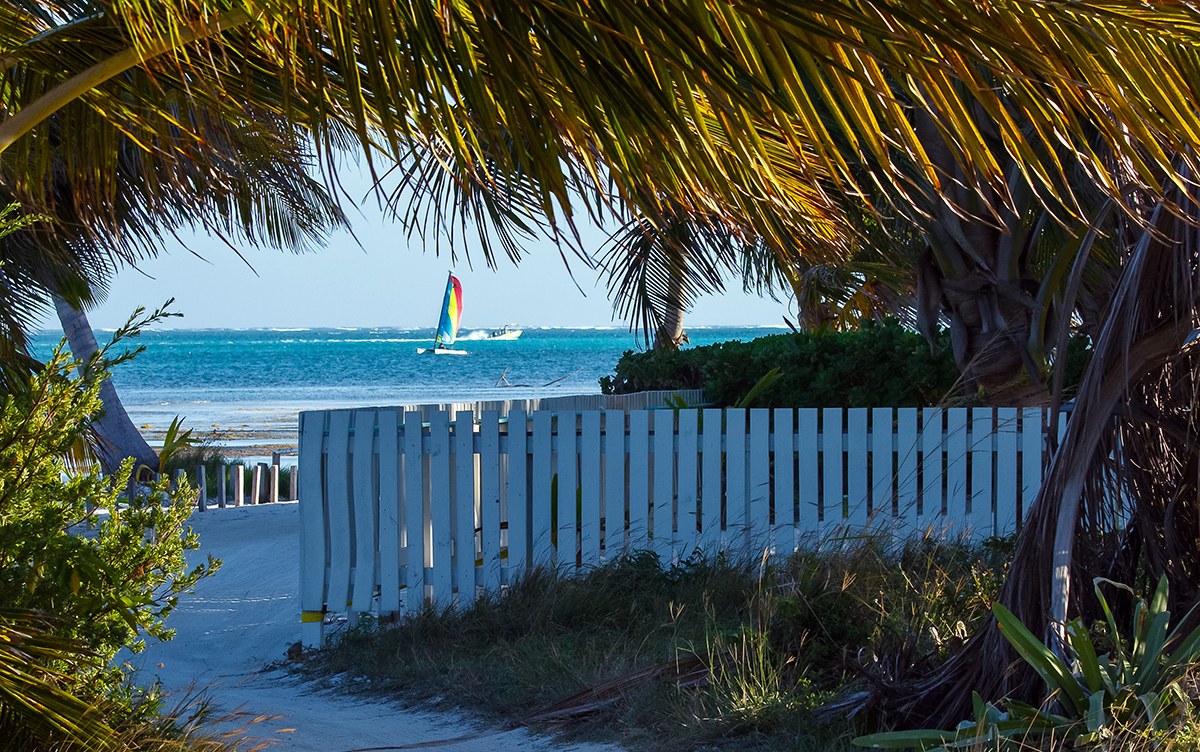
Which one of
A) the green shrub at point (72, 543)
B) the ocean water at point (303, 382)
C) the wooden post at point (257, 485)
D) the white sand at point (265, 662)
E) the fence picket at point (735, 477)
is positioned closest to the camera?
the green shrub at point (72, 543)

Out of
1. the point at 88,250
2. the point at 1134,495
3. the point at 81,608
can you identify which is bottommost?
the point at 81,608

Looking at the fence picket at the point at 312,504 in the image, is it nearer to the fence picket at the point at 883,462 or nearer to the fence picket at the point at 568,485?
the fence picket at the point at 568,485

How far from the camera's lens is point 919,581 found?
16.9 ft

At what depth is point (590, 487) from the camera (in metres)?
5.94

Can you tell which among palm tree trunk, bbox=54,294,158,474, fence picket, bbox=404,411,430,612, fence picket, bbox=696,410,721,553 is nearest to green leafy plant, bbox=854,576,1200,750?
fence picket, bbox=696,410,721,553

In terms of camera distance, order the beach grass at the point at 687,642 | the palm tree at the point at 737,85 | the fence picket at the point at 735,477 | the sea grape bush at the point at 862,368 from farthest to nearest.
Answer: the sea grape bush at the point at 862,368
the fence picket at the point at 735,477
the beach grass at the point at 687,642
the palm tree at the point at 737,85

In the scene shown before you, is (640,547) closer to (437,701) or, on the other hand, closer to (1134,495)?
(437,701)

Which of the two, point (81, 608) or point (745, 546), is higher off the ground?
point (81, 608)

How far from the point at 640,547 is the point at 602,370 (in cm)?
5843

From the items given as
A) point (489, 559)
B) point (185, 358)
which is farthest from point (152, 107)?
point (185, 358)

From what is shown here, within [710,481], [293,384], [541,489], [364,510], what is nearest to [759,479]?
[710,481]

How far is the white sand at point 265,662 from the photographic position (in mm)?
4031

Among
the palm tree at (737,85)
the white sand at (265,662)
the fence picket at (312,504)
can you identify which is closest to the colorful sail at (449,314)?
the white sand at (265,662)

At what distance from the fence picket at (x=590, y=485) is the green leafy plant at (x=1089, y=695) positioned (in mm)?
3173
